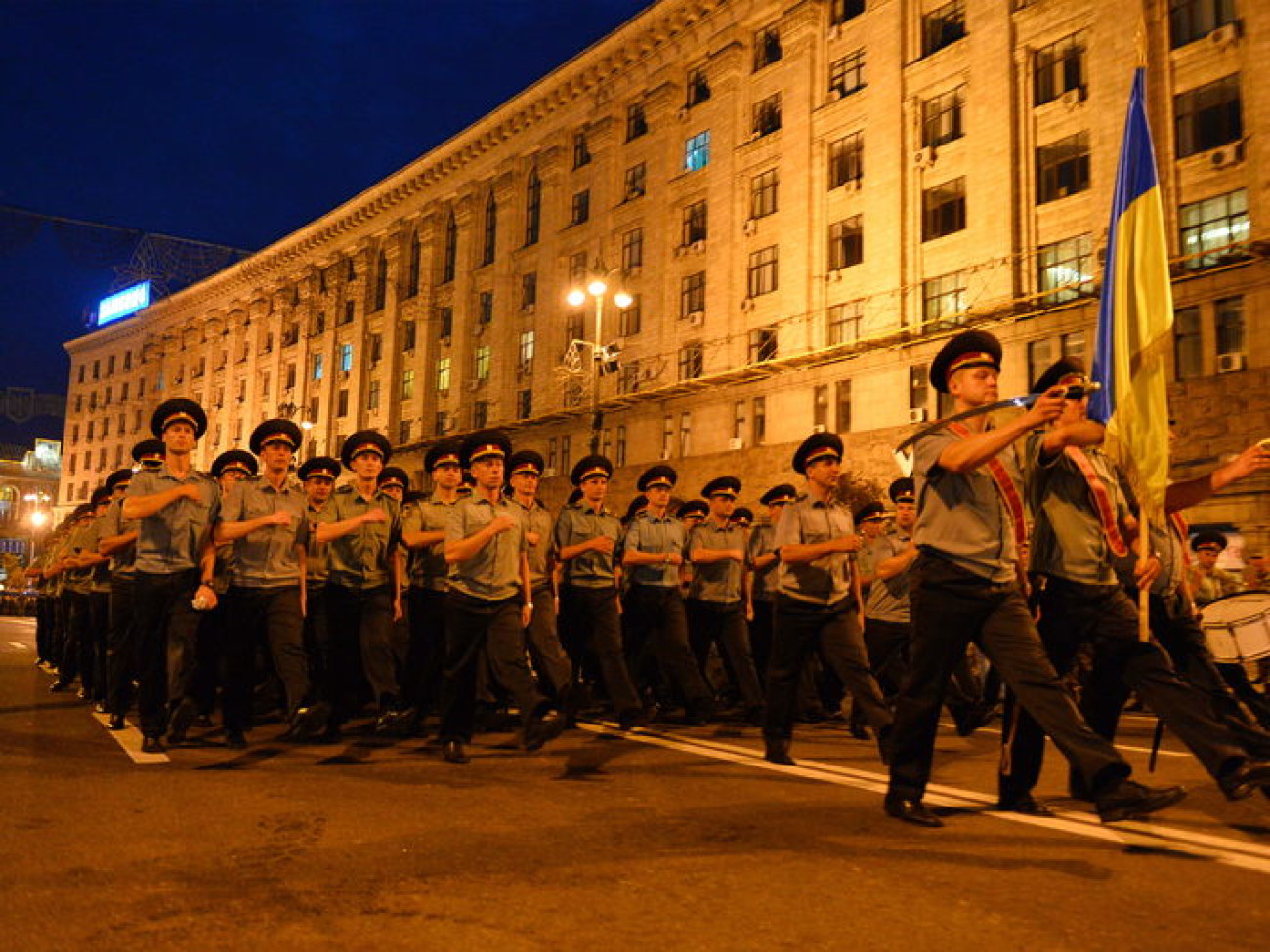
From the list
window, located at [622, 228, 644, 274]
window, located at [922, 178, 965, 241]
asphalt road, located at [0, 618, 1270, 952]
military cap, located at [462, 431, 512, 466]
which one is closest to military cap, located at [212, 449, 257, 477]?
military cap, located at [462, 431, 512, 466]

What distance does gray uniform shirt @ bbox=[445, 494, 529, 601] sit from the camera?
7207mm

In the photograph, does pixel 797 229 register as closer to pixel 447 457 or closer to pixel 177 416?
pixel 447 457

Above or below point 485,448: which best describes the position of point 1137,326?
above

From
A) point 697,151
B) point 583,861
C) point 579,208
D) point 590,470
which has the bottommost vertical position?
point 583,861

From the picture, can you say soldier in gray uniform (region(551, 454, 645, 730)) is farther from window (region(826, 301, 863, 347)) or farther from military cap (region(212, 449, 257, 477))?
window (region(826, 301, 863, 347))

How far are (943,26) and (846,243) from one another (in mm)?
5922

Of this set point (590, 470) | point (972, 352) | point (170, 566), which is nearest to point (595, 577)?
point (590, 470)

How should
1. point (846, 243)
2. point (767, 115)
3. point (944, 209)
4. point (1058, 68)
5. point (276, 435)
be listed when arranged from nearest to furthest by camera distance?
point (276, 435) < point (1058, 68) < point (944, 209) < point (846, 243) < point (767, 115)

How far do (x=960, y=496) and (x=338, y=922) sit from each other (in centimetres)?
309

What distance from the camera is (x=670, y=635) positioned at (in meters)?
9.36

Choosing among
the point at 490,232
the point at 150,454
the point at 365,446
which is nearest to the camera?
the point at 365,446

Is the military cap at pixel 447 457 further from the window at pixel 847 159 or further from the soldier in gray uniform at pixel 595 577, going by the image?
the window at pixel 847 159

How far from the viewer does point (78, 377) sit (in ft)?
283

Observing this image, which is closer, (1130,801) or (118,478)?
(1130,801)
